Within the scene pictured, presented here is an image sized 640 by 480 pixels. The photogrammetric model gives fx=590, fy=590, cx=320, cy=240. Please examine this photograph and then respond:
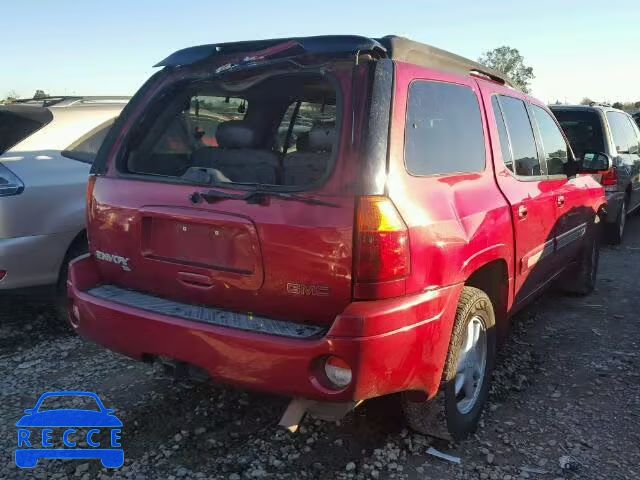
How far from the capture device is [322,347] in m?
2.25

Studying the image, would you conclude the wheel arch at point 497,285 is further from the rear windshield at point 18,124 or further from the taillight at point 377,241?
the rear windshield at point 18,124

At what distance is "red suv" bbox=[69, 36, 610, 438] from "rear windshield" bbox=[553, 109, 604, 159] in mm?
4252

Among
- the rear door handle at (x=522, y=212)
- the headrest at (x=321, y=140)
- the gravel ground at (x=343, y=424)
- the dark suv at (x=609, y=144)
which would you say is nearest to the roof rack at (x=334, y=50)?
the headrest at (x=321, y=140)

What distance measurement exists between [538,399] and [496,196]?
49.8 inches

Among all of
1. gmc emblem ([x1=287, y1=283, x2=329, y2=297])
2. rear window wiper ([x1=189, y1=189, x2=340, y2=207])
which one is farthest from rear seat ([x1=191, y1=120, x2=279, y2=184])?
gmc emblem ([x1=287, y1=283, x2=329, y2=297])

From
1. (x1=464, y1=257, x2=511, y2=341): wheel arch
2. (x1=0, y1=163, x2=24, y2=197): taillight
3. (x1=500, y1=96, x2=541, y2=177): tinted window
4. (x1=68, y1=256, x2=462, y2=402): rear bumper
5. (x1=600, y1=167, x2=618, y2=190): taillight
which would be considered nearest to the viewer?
(x1=68, y1=256, x2=462, y2=402): rear bumper

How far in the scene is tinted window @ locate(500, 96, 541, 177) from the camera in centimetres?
354

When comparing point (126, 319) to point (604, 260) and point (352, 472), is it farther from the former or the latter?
point (604, 260)

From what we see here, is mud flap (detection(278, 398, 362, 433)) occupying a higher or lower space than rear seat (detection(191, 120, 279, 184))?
lower

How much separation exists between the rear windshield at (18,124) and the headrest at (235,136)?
66.5 inches

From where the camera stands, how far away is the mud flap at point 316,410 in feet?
7.98

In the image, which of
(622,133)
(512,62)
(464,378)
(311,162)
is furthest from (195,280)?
(512,62)

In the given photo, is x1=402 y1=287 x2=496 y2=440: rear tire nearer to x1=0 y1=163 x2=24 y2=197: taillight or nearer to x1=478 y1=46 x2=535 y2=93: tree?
x1=0 y1=163 x2=24 y2=197: taillight

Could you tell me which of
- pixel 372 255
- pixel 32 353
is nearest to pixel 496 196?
pixel 372 255
